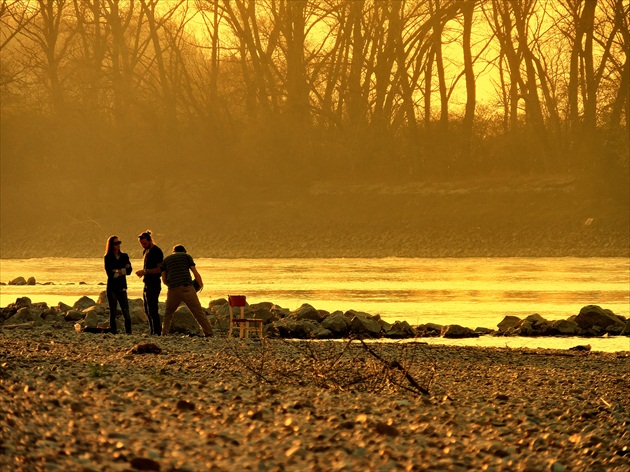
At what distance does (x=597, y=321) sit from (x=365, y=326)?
12.5ft

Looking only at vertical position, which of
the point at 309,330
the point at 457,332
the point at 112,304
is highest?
the point at 112,304

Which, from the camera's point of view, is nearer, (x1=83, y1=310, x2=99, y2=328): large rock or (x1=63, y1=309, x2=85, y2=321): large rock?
(x1=83, y1=310, x2=99, y2=328): large rock

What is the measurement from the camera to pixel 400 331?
20.1 m

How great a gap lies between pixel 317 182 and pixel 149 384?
146 ft

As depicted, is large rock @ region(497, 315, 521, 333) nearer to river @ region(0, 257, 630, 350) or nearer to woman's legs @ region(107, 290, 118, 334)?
river @ region(0, 257, 630, 350)

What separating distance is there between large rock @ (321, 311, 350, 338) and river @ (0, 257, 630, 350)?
1.95 meters

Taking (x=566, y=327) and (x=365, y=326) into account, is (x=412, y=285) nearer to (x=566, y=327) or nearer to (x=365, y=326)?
(x=566, y=327)

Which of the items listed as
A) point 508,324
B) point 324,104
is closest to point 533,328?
point 508,324

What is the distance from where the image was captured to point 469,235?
47750 mm

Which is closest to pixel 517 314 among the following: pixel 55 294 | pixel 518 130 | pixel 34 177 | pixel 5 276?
pixel 55 294

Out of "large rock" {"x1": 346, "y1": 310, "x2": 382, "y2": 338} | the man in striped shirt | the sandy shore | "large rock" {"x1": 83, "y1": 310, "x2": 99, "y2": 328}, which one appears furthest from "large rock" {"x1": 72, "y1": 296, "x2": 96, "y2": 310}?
the sandy shore

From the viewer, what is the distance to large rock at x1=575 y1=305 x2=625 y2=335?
68.7 ft

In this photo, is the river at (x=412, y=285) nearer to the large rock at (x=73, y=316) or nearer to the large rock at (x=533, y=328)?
the large rock at (x=533, y=328)

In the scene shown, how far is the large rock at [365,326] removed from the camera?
19797 mm
